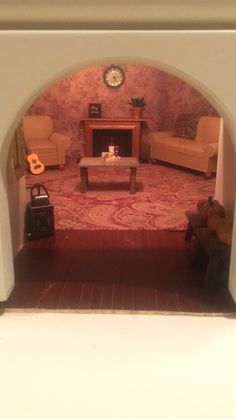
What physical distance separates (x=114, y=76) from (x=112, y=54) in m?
6.25

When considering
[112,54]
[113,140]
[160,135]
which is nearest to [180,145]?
[160,135]

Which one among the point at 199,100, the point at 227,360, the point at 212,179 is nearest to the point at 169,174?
the point at 212,179

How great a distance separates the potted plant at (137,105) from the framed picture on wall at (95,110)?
0.71 m

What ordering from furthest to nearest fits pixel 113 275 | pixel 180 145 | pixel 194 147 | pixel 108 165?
pixel 180 145
pixel 194 147
pixel 108 165
pixel 113 275

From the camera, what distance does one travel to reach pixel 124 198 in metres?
5.67

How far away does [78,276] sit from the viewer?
3248 mm

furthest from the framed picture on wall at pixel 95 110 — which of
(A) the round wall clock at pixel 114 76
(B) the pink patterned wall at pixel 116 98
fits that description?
(A) the round wall clock at pixel 114 76

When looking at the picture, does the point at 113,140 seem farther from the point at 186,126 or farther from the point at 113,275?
the point at 113,275

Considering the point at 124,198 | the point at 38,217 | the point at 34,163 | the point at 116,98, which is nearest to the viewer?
the point at 38,217

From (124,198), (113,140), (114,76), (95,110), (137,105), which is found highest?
(114,76)

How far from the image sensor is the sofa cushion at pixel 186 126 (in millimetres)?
7668

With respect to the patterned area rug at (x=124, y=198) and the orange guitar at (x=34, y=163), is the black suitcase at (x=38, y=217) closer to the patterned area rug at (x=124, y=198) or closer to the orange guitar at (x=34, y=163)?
the patterned area rug at (x=124, y=198)

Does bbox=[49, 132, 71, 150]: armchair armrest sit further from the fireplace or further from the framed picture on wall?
the framed picture on wall

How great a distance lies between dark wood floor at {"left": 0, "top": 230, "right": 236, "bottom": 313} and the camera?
9.08 ft
